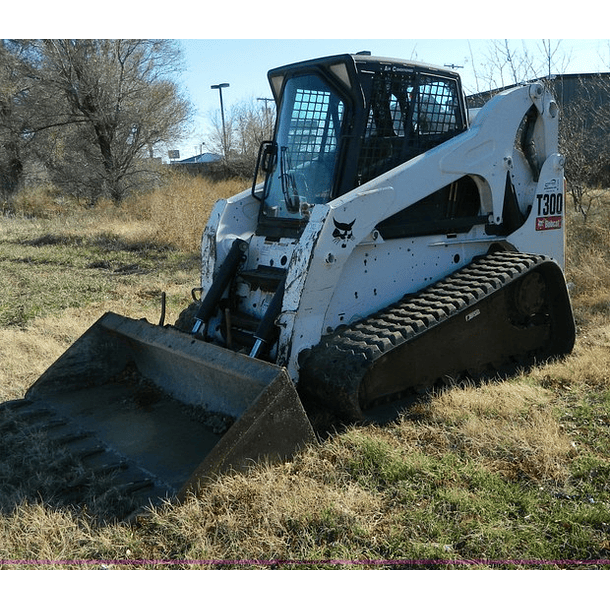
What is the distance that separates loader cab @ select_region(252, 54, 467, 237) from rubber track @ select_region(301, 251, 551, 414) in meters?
0.96

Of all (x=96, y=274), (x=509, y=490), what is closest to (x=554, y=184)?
(x=509, y=490)

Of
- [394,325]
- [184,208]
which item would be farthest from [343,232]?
[184,208]

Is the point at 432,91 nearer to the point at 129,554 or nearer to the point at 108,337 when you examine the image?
the point at 108,337

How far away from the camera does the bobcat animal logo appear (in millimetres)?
4312

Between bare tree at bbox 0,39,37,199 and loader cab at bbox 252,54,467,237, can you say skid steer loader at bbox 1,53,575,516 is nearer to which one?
loader cab at bbox 252,54,467,237

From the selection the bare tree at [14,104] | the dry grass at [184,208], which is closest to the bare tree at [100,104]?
the bare tree at [14,104]

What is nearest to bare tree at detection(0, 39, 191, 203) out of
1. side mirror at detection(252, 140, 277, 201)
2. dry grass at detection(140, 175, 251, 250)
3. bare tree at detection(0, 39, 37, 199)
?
bare tree at detection(0, 39, 37, 199)

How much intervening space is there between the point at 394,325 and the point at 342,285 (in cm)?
45

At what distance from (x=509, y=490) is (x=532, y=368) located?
2.01 m

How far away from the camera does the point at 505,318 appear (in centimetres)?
507

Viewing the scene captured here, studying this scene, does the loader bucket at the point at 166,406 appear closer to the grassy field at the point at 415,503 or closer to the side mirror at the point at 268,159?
the grassy field at the point at 415,503

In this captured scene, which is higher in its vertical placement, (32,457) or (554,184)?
(554,184)

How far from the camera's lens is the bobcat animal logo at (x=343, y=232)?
4312 millimetres

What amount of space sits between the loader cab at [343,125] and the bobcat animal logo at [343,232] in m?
0.59
